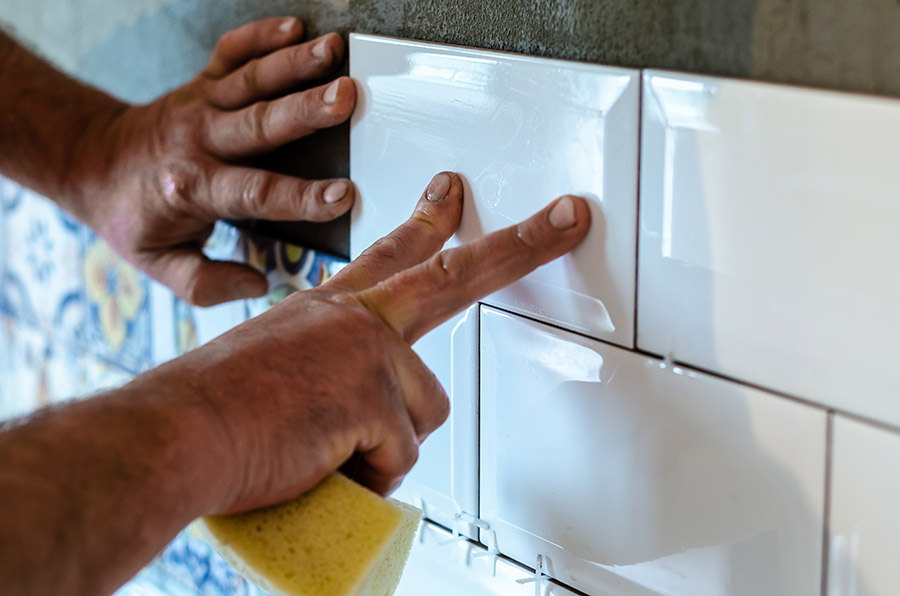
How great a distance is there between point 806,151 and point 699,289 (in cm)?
11

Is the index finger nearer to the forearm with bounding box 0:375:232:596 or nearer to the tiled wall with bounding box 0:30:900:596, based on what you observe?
the tiled wall with bounding box 0:30:900:596

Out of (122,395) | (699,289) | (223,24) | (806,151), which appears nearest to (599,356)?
(699,289)

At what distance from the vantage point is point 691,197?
0.54 metres

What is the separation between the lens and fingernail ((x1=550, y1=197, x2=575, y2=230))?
1.94 ft

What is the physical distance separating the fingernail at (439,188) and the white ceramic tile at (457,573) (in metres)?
0.29

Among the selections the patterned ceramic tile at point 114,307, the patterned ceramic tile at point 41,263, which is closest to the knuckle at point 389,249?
the patterned ceramic tile at point 114,307

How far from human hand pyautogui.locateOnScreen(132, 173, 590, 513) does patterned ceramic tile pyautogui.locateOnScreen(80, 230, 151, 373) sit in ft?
1.82

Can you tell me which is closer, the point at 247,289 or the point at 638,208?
the point at 638,208

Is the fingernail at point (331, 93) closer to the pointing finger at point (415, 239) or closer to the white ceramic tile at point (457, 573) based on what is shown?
the pointing finger at point (415, 239)

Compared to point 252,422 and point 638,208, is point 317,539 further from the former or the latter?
point 638,208

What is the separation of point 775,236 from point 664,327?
98mm

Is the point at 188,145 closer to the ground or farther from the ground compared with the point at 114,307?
farther from the ground

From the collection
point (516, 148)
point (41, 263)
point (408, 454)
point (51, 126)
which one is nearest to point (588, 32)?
point (516, 148)

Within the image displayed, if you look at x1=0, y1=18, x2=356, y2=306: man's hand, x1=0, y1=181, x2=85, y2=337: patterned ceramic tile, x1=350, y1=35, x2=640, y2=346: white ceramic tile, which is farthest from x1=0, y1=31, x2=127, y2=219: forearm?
x1=350, y1=35, x2=640, y2=346: white ceramic tile
